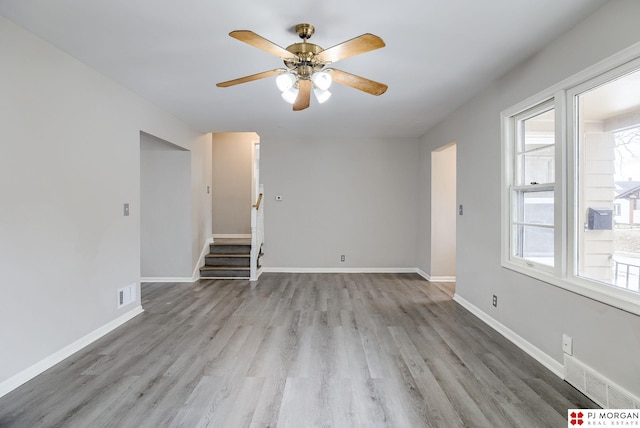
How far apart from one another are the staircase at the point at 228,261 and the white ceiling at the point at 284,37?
9.19ft

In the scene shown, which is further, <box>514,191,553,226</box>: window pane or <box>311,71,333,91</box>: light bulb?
<box>514,191,553,226</box>: window pane

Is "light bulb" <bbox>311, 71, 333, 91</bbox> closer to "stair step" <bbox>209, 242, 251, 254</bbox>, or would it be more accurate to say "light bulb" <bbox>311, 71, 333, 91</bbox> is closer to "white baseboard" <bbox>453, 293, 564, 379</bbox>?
"white baseboard" <bbox>453, 293, 564, 379</bbox>

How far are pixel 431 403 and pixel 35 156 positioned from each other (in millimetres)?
3362

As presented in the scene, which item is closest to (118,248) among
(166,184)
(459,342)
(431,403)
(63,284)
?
(63,284)

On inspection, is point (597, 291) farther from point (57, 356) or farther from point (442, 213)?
point (57, 356)

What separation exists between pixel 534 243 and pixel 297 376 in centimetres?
237

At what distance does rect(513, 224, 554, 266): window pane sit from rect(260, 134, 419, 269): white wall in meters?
2.98

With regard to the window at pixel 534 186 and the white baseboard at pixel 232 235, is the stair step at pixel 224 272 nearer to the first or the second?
the white baseboard at pixel 232 235

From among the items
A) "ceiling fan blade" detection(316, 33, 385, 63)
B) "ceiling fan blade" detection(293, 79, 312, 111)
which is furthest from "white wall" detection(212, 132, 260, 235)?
"ceiling fan blade" detection(316, 33, 385, 63)

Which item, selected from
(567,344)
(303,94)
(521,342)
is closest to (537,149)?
(567,344)

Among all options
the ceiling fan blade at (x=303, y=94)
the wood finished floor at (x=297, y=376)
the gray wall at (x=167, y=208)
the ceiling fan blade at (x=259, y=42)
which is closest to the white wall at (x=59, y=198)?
the wood finished floor at (x=297, y=376)

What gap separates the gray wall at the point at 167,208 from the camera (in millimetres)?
5129

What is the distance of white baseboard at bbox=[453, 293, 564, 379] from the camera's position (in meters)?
2.38

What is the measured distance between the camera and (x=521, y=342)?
279cm
